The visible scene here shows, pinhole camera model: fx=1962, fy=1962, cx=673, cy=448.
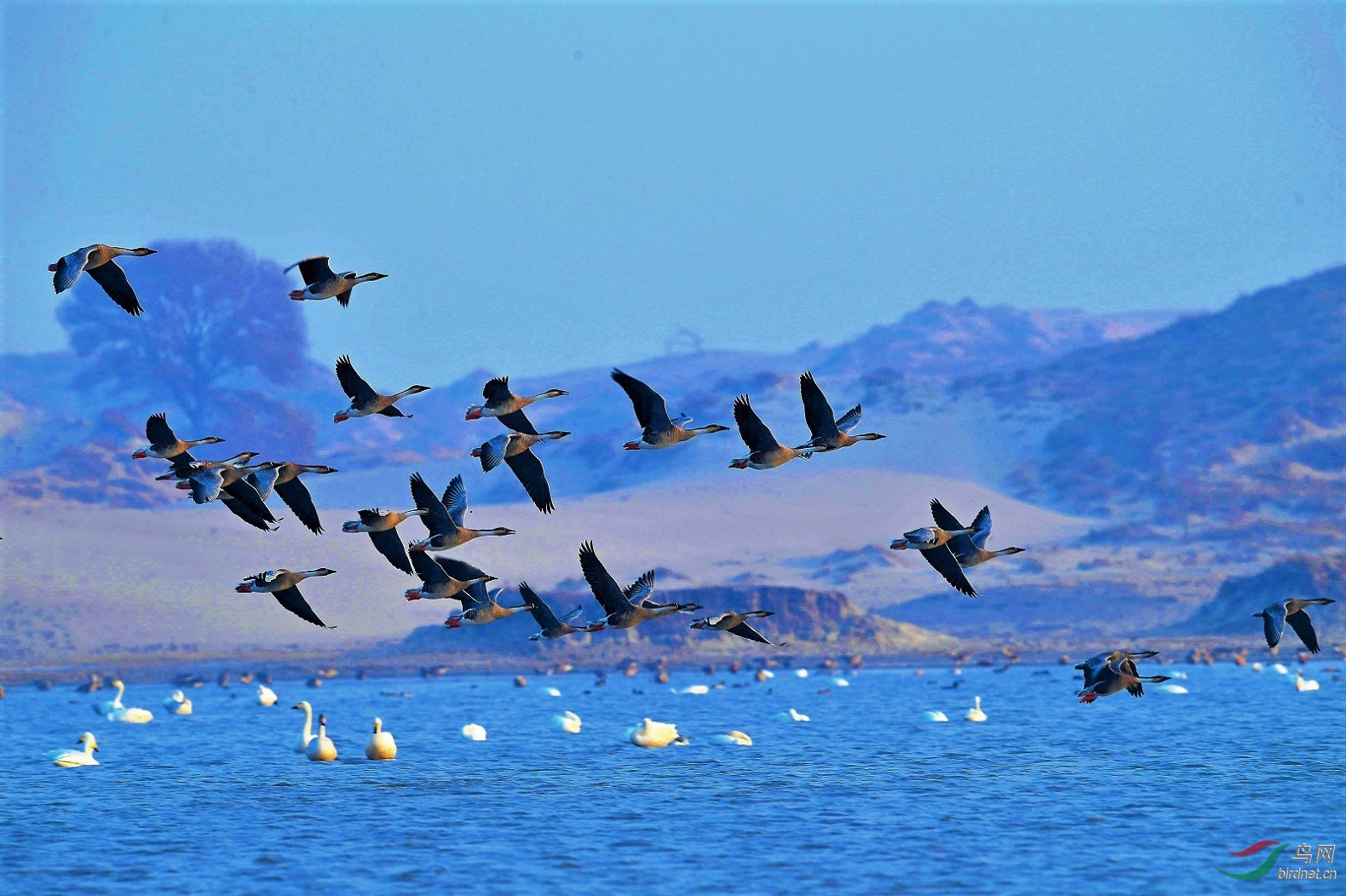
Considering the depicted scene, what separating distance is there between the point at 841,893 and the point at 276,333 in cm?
13499

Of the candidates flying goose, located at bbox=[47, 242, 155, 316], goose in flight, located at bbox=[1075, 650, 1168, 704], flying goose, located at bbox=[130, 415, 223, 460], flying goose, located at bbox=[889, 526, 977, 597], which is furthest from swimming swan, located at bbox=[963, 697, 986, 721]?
flying goose, located at bbox=[47, 242, 155, 316]

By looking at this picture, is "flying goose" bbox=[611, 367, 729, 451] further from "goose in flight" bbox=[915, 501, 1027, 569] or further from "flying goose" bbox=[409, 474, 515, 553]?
"goose in flight" bbox=[915, 501, 1027, 569]

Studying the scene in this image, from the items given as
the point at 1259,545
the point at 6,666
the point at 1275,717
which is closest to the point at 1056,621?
the point at 1259,545

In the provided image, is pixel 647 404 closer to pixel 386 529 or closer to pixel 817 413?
pixel 817 413

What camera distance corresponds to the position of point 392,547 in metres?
25.6

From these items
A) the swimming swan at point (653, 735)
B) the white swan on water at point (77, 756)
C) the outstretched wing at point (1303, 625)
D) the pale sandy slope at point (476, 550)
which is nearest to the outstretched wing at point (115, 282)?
the outstretched wing at point (1303, 625)

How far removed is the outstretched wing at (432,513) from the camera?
2406cm

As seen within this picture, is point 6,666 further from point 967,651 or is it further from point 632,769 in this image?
point 632,769

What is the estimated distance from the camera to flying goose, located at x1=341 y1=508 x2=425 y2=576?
24406mm

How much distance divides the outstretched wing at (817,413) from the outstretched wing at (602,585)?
302 cm

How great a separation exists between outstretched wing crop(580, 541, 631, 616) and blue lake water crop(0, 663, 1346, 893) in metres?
4.25

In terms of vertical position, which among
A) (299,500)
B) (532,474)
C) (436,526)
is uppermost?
(532,474)

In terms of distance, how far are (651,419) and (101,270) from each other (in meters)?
6.50

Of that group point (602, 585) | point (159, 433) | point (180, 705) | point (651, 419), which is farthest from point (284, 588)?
point (180, 705)
